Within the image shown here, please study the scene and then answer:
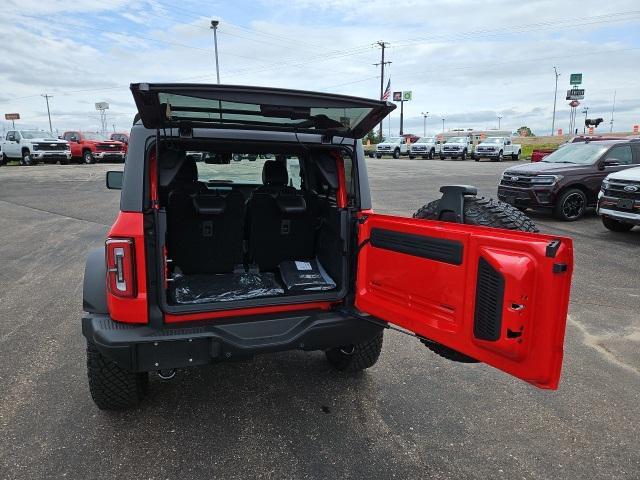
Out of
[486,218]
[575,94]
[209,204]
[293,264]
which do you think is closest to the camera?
[486,218]

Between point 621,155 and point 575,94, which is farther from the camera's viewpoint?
point 575,94

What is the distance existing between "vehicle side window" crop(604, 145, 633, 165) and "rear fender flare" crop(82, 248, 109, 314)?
11.2 metres

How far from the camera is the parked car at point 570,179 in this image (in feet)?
33.7

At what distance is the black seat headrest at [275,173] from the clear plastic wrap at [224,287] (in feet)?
2.72

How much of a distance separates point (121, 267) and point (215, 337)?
624 millimetres

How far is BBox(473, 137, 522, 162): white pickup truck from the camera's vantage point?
111 ft

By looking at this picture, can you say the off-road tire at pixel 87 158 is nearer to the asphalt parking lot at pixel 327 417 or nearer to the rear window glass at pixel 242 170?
the asphalt parking lot at pixel 327 417

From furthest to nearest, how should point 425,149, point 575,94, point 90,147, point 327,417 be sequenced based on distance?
point 575,94
point 425,149
point 90,147
point 327,417

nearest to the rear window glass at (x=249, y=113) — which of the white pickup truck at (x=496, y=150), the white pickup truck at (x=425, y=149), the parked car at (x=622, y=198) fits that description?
the parked car at (x=622, y=198)

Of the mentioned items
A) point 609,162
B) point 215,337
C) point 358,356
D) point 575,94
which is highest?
point 575,94

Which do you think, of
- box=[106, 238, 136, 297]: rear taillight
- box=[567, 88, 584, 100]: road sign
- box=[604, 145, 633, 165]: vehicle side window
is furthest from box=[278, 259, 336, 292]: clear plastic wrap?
box=[567, 88, 584, 100]: road sign

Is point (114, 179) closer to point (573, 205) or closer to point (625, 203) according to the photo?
point (625, 203)

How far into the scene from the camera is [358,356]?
11.3ft

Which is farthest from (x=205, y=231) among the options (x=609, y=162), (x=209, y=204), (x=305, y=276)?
(x=609, y=162)
